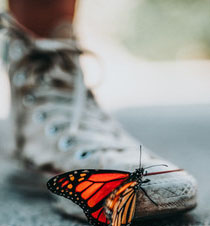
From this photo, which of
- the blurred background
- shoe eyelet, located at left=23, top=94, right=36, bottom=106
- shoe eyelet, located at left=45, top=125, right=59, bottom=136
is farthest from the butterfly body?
shoe eyelet, located at left=23, top=94, right=36, bottom=106

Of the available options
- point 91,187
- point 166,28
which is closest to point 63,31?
point 91,187

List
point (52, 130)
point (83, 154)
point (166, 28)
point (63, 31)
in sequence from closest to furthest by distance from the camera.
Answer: point (83, 154) < point (52, 130) < point (63, 31) < point (166, 28)

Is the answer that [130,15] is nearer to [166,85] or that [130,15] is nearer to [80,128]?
[166,85]

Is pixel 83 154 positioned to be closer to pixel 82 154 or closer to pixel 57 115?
pixel 82 154

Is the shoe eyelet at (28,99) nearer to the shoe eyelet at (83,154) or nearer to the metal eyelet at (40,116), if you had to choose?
the metal eyelet at (40,116)

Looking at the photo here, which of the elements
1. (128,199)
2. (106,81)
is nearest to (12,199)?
(128,199)

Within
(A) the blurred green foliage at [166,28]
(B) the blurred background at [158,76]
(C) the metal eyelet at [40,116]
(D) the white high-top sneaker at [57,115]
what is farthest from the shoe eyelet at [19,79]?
(A) the blurred green foliage at [166,28]

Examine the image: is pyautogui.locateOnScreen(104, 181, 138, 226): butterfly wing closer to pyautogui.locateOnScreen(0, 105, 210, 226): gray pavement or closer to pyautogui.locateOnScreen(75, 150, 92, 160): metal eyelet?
pyautogui.locateOnScreen(0, 105, 210, 226): gray pavement
